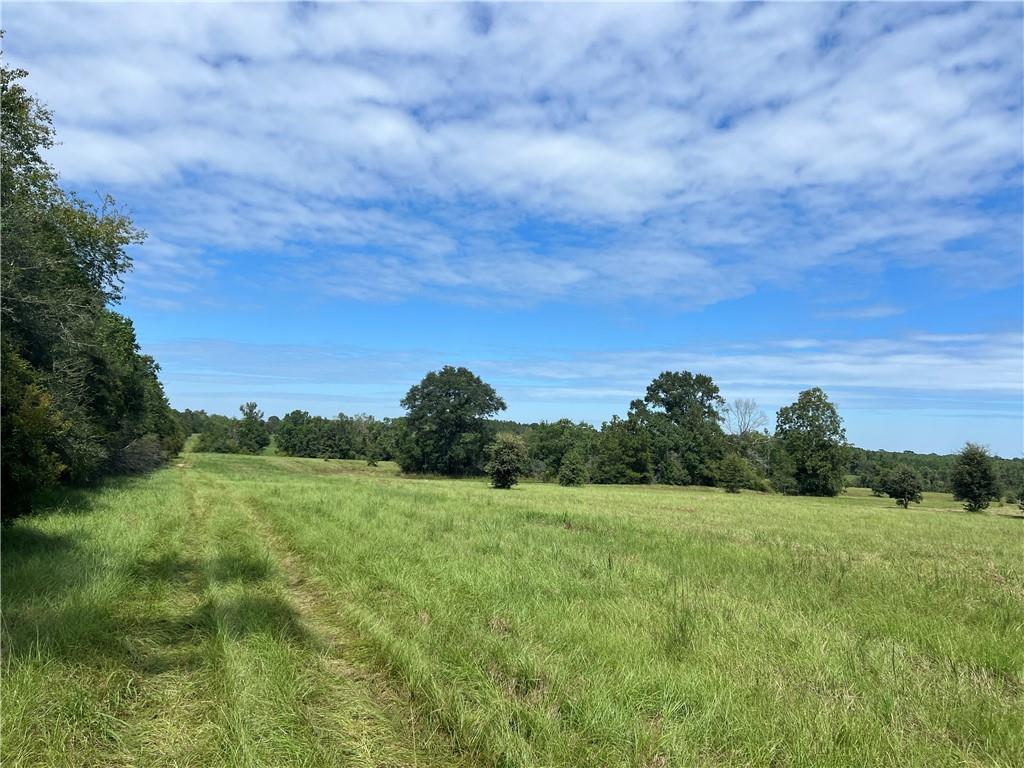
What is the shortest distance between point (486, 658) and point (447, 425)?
255 ft

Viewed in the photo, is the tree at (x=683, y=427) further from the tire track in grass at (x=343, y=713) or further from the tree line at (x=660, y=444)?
the tire track in grass at (x=343, y=713)

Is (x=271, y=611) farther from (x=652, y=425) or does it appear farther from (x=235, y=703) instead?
(x=652, y=425)

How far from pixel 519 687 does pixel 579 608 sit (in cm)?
233

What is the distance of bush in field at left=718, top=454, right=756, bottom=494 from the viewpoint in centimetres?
7388

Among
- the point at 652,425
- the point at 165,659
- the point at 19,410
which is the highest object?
the point at 652,425

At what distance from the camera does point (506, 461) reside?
45500 mm

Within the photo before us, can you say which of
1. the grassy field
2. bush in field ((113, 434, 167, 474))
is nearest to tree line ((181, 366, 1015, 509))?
bush in field ((113, 434, 167, 474))

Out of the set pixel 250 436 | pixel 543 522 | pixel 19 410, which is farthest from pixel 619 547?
pixel 250 436

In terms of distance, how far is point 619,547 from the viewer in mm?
12438

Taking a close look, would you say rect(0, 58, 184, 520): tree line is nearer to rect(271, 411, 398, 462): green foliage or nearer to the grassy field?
the grassy field

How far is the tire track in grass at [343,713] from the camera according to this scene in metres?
3.83

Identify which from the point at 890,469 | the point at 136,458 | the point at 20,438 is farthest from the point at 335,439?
the point at 20,438

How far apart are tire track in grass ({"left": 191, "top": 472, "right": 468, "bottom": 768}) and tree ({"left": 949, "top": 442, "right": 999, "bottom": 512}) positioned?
198 feet

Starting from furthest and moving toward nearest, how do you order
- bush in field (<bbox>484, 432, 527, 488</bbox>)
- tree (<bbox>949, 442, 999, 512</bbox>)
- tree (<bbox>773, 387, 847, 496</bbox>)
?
tree (<bbox>773, 387, 847, 496</bbox>) → tree (<bbox>949, 442, 999, 512</bbox>) → bush in field (<bbox>484, 432, 527, 488</bbox>)
